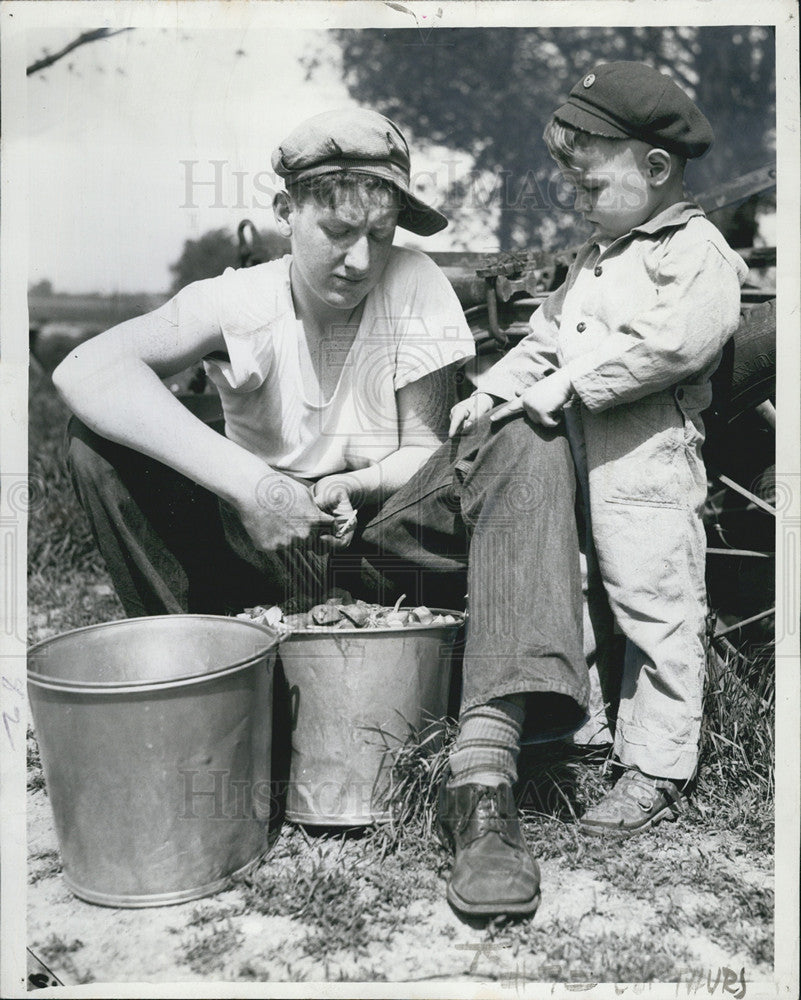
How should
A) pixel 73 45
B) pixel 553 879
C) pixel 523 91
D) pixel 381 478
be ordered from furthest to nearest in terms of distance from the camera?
1. pixel 523 91
2. pixel 381 478
3. pixel 73 45
4. pixel 553 879

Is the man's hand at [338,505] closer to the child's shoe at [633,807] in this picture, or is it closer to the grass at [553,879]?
the grass at [553,879]

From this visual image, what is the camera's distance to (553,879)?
1.88 m

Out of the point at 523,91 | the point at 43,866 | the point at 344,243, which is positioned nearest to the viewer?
the point at 43,866

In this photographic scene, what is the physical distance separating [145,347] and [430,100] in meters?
1.49

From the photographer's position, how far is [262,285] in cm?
239

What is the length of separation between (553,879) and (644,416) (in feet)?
3.46

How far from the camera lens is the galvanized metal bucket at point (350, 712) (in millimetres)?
2010

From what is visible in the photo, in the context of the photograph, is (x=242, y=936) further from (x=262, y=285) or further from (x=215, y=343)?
(x=262, y=285)

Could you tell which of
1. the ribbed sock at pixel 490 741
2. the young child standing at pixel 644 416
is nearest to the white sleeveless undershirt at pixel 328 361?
the young child standing at pixel 644 416

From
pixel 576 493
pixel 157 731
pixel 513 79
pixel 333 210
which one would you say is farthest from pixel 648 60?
pixel 157 731

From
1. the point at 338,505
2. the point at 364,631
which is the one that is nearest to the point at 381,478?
the point at 338,505

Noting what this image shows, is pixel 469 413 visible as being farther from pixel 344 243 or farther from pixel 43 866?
pixel 43 866

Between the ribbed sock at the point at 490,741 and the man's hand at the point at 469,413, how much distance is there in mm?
703

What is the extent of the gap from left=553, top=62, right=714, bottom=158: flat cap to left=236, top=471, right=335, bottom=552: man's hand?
3.63ft
